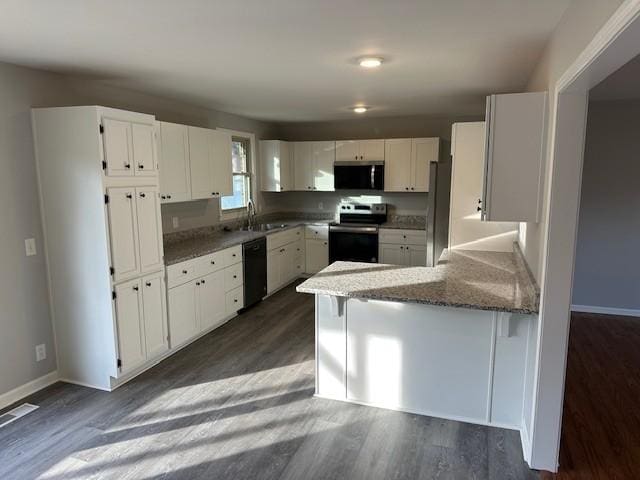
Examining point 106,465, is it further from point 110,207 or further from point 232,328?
point 232,328

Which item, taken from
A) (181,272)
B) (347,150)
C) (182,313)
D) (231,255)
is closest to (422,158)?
(347,150)

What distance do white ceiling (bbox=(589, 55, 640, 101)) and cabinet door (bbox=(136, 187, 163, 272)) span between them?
3553 mm

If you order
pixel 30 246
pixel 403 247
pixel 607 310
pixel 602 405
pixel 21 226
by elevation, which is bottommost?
pixel 602 405

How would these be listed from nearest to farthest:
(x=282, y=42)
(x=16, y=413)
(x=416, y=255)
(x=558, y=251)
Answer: (x=558, y=251)
(x=282, y=42)
(x=16, y=413)
(x=416, y=255)

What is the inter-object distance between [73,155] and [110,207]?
1.47ft

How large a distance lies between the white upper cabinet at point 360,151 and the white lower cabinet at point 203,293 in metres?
2.39

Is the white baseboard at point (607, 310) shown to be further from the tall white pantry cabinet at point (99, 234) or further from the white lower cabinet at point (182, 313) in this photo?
the tall white pantry cabinet at point (99, 234)

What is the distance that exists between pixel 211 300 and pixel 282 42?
273 cm

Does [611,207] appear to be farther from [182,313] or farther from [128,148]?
[128,148]

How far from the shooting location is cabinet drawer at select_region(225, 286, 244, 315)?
4672mm

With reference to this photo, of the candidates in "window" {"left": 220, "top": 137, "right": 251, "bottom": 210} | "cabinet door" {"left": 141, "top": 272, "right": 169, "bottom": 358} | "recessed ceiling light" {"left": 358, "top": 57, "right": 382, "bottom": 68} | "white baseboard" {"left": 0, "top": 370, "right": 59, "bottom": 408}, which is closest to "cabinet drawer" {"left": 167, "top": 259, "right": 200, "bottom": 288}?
"cabinet door" {"left": 141, "top": 272, "right": 169, "bottom": 358}

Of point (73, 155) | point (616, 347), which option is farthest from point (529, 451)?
point (73, 155)

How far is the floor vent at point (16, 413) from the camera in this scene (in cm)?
283

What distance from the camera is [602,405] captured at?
9.97ft
